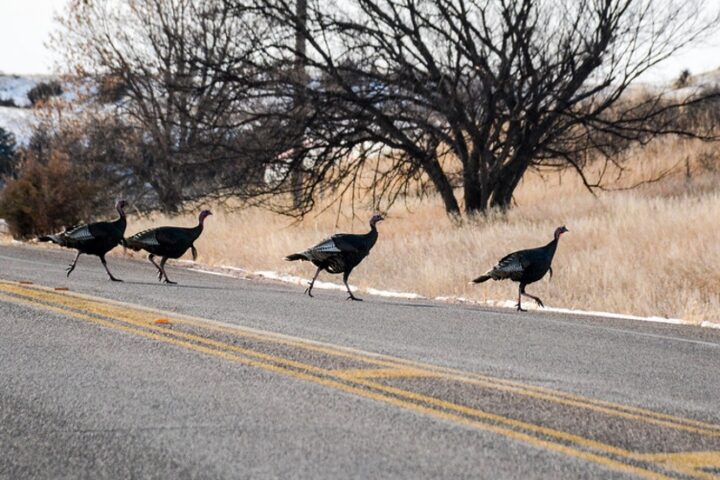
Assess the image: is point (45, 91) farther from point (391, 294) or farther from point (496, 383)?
point (496, 383)

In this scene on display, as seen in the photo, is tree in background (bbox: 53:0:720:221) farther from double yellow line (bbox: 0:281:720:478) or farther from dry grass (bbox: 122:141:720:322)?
double yellow line (bbox: 0:281:720:478)

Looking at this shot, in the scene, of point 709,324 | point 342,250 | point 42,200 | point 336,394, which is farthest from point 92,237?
point 42,200

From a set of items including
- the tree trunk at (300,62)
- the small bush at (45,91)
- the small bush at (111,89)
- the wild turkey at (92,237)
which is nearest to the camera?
the wild turkey at (92,237)

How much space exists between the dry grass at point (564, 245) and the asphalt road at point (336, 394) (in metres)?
3.35

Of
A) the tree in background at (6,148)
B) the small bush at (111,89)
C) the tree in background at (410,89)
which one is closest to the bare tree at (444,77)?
the tree in background at (410,89)

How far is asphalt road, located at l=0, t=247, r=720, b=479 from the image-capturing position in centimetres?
437

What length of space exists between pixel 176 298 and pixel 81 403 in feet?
16.7

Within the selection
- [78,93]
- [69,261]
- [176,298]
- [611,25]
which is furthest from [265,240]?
[78,93]

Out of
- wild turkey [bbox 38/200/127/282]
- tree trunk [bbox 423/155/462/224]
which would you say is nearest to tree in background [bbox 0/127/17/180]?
tree trunk [bbox 423/155/462/224]

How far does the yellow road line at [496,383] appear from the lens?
537cm

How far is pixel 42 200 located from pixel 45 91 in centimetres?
3082

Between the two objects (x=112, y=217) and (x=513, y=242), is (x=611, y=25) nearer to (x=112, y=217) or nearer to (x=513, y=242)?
(x=513, y=242)

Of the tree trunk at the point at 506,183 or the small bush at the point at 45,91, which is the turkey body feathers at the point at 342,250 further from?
the small bush at the point at 45,91

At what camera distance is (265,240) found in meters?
20.8
